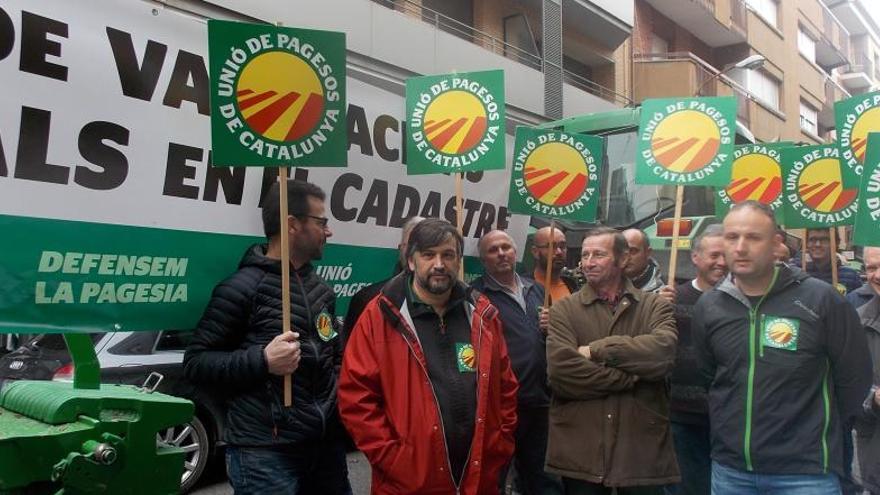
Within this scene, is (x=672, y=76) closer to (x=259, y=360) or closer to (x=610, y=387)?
(x=610, y=387)

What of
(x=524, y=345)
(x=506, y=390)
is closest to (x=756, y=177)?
(x=524, y=345)

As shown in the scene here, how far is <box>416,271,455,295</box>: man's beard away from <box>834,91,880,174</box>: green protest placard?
134 inches

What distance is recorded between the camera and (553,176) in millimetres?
4855

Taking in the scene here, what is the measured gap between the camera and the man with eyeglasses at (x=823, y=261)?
6.56m

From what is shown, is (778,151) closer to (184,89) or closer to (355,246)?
(355,246)

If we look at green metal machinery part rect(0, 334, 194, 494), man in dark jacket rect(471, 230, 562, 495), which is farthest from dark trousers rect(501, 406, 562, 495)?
green metal machinery part rect(0, 334, 194, 494)

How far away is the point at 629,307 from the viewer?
11.2 feet

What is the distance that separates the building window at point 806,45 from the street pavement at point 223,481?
95.8ft

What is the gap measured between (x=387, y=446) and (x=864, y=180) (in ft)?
10.1

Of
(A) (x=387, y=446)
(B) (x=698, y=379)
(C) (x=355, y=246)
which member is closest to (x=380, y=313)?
(A) (x=387, y=446)

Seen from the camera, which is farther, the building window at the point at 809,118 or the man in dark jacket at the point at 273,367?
the building window at the point at 809,118

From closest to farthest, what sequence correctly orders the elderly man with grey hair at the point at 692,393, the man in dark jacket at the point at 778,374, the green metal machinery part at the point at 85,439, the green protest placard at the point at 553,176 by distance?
the green metal machinery part at the point at 85,439
the man in dark jacket at the point at 778,374
the elderly man with grey hair at the point at 692,393
the green protest placard at the point at 553,176

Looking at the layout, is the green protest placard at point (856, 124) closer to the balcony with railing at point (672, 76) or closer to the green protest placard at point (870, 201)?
the green protest placard at point (870, 201)

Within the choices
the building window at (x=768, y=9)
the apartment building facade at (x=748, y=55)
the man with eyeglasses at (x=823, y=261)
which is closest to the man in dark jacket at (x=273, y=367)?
the man with eyeglasses at (x=823, y=261)
